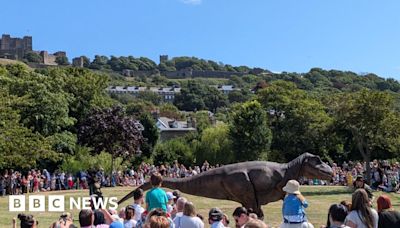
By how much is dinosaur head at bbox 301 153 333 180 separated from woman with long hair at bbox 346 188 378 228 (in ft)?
25.4

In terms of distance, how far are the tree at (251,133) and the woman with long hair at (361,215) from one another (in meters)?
40.5

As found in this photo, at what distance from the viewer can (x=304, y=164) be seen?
15445 mm

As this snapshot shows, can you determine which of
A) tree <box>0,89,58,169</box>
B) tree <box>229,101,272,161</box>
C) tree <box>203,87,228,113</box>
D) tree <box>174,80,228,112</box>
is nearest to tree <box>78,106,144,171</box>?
tree <box>0,89,58,169</box>

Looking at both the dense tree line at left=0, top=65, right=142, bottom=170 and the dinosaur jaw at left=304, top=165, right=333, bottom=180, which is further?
the dense tree line at left=0, top=65, right=142, bottom=170

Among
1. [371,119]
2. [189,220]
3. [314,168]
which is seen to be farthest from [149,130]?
[189,220]

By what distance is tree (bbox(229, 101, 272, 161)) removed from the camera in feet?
159

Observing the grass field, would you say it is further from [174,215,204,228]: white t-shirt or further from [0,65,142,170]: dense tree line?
[174,215,204,228]: white t-shirt

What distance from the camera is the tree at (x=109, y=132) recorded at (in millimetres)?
34125

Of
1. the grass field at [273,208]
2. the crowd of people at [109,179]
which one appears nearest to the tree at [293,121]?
the crowd of people at [109,179]

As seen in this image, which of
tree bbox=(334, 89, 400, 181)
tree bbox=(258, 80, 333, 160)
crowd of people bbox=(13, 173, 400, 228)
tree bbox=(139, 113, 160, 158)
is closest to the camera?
crowd of people bbox=(13, 173, 400, 228)

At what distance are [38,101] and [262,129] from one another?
1971cm

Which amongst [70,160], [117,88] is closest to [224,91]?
[117,88]

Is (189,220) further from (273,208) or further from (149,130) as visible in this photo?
(149,130)

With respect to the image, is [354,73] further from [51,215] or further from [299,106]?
[51,215]
